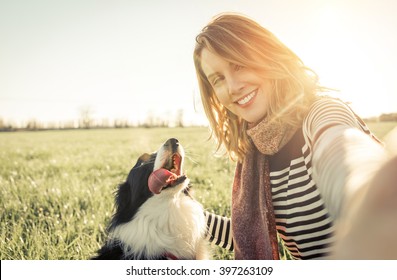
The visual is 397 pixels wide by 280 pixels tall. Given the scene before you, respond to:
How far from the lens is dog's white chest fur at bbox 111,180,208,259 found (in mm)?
2316

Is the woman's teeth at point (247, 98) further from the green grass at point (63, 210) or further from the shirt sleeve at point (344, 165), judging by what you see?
the shirt sleeve at point (344, 165)

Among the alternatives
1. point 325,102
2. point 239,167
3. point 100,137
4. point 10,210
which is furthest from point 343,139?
point 100,137

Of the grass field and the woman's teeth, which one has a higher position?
the woman's teeth

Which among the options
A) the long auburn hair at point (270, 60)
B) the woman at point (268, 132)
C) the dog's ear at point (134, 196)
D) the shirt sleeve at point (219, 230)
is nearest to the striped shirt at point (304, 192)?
the woman at point (268, 132)

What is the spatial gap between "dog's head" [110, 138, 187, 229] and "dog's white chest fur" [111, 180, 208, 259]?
0.04 m

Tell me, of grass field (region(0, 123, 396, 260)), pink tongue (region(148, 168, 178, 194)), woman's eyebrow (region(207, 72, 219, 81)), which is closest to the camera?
woman's eyebrow (region(207, 72, 219, 81))

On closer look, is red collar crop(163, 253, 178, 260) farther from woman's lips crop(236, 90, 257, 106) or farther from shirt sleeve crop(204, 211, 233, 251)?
woman's lips crop(236, 90, 257, 106)

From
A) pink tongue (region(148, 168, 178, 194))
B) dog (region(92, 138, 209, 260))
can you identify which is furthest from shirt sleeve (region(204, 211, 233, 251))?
pink tongue (region(148, 168, 178, 194))

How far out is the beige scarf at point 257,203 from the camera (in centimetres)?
200

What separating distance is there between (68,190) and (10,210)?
57cm

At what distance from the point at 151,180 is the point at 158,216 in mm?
264

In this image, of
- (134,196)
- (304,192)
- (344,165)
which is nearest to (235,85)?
(304,192)

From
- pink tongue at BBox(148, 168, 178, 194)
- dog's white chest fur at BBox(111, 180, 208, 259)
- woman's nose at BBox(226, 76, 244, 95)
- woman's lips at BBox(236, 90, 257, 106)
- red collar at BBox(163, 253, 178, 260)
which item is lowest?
red collar at BBox(163, 253, 178, 260)

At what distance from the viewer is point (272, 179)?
2100 mm
